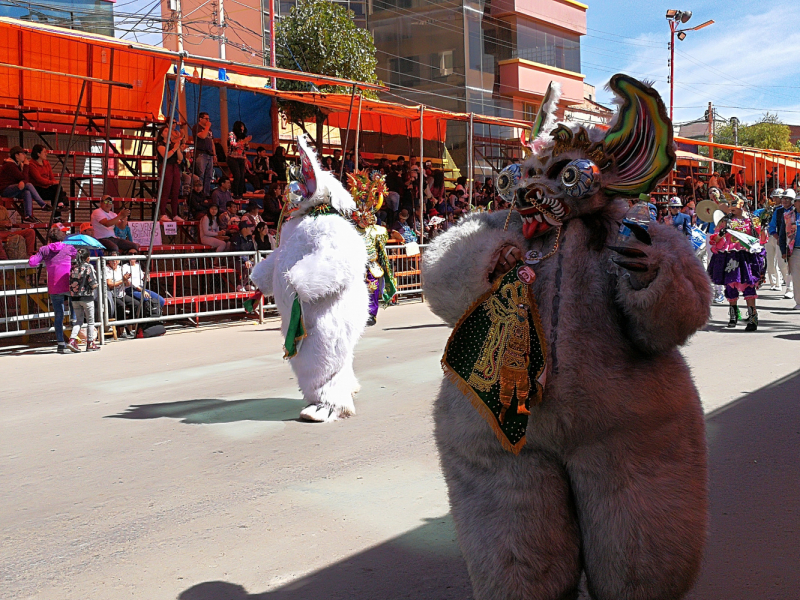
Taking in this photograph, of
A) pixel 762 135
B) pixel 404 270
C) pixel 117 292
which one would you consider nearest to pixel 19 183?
pixel 117 292

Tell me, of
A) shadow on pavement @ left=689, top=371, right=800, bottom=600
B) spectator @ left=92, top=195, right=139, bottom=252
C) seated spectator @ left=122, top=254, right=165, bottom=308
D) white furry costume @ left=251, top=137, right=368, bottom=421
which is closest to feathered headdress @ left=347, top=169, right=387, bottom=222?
white furry costume @ left=251, top=137, right=368, bottom=421

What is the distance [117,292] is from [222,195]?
12.2 feet

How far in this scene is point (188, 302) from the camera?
41.6 feet

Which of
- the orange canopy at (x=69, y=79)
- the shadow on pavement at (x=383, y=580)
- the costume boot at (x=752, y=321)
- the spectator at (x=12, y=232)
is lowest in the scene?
the shadow on pavement at (x=383, y=580)

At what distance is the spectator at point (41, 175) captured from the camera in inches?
521

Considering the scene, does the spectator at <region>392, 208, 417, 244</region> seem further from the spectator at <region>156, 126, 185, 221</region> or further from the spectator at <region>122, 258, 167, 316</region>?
the spectator at <region>122, 258, 167, 316</region>

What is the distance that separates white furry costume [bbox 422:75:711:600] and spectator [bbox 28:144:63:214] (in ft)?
40.0

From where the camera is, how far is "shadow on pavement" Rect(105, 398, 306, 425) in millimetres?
6648

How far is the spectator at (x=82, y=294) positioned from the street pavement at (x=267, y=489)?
1948 millimetres

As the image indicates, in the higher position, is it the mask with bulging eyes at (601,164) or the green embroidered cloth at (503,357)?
the mask with bulging eyes at (601,164)

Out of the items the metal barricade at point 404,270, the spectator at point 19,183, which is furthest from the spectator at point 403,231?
the spectator at point 19,183

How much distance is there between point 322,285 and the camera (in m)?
6.05

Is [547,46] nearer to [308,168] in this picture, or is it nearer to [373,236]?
[373,236]

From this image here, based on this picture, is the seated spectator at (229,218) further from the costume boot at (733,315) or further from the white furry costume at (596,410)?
the white furry costume at (596,410)
